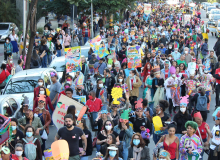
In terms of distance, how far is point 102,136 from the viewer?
8.41 metres

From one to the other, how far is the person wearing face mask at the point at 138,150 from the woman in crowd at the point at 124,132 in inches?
19.9

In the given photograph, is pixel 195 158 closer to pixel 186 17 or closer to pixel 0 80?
pixel 0 80

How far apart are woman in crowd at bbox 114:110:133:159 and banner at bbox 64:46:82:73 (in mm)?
5029

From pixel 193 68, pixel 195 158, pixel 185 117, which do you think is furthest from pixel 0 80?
pixel 195 158

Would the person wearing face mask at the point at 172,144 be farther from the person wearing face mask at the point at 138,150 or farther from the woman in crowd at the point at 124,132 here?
the woman in crowd at the point at 124,132

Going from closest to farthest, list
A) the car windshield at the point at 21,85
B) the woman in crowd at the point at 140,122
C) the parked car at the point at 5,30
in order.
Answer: the woman in crowd at the point at 140,122
the car windshield at the point at 21,85
the parked car at the point at 5,30

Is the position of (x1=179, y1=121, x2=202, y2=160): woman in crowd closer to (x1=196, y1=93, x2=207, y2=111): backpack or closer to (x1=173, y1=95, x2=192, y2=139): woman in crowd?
(x1=173, y1=95, x2=192, y2=139): woman in crowd

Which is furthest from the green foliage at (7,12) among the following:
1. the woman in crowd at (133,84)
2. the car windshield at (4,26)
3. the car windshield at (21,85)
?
the woman in crowd at (133,84)

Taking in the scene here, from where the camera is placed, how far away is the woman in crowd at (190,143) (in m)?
7.83

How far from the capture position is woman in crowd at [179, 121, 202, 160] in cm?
783

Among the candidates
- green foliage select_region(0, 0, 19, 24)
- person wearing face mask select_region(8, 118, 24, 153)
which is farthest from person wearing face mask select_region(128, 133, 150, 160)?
green foliage select_region(0, 0, 19, 24)

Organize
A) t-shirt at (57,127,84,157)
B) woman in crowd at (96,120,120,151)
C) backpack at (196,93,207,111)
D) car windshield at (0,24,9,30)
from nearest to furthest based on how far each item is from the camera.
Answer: t-shirt at (57,127,84,157) < woman in crowd at (96,120,120,151) < backpack at (196,93,207,111) < car windshield at (0,24,9,30)

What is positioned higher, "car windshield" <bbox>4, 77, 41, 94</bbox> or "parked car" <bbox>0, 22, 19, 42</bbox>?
"parked car" <bbox>0, 22, 19, 42</bbox>

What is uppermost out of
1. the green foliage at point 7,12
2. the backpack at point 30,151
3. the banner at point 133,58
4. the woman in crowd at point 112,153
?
the green foliage at point 7,12
